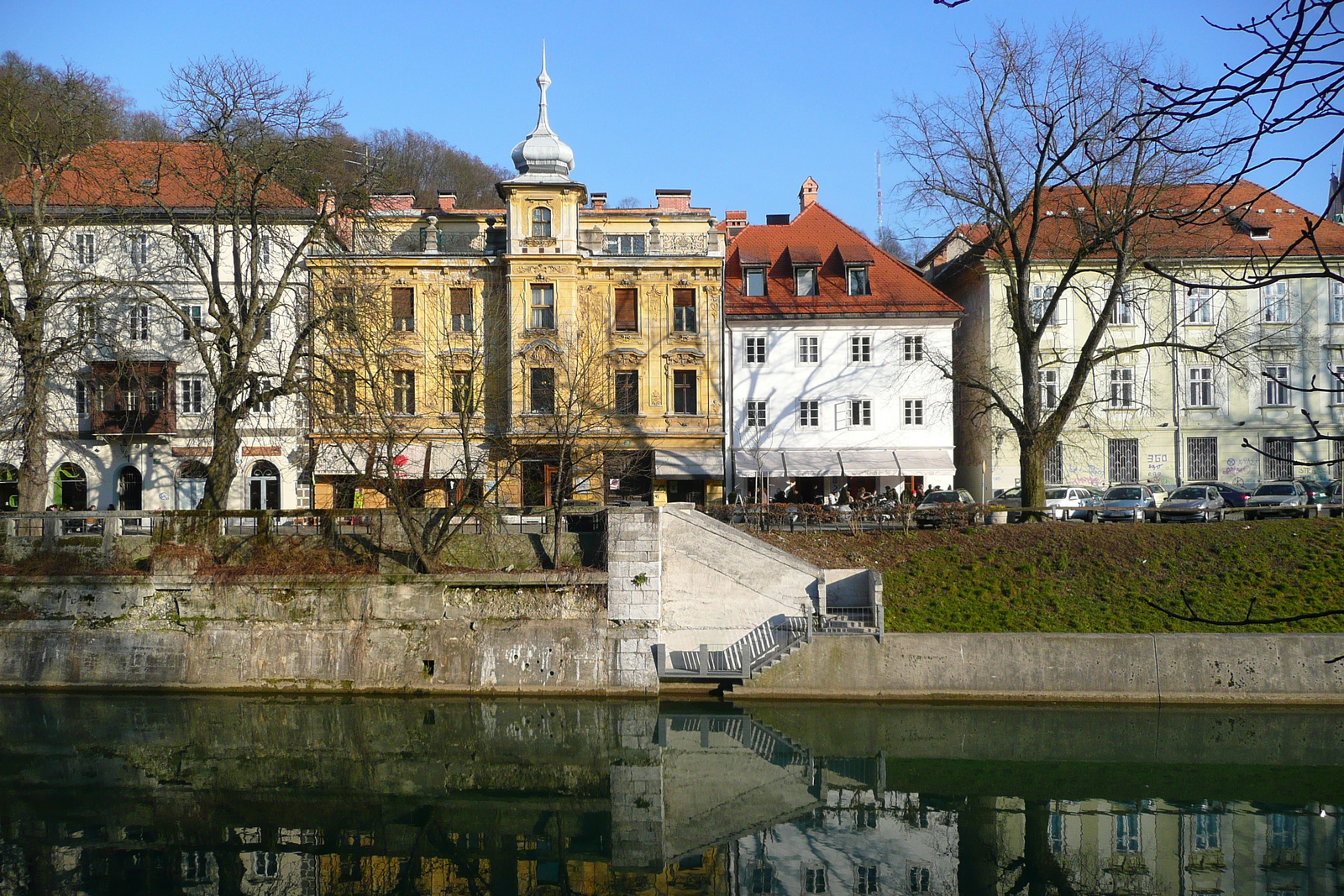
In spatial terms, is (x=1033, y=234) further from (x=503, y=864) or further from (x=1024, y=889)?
(x=503, y=864)

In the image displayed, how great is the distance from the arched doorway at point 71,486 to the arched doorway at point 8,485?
3.84 feet

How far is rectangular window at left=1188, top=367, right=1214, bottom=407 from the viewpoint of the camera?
36.8m

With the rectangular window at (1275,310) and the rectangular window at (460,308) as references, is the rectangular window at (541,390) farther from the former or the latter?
the rectangular window at (1275,310)

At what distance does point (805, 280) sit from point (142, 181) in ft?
70.9

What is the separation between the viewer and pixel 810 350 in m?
36.6

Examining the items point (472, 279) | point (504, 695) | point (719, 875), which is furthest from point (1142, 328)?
point (719, 875)

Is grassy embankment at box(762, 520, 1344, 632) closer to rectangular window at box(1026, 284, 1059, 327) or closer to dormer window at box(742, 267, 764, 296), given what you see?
rectangular window at box(1026, 284, 1059, 327)

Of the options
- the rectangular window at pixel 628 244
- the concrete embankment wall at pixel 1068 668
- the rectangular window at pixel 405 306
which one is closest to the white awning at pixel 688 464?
the rectangular window at pixel 628 244

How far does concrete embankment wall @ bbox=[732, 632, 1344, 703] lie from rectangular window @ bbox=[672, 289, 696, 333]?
1653 centimetres

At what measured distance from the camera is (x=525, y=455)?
33531mm

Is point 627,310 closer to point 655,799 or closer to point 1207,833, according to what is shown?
point 655,799

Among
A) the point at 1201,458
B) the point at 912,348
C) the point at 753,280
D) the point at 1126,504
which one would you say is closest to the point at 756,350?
the point at 753,280

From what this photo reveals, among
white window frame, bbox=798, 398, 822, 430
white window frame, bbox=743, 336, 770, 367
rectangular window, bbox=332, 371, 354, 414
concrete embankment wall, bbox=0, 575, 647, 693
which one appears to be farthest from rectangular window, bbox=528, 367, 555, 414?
concrete embankment wall, bbox=0, 575, 647, 693

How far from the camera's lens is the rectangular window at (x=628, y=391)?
35.6 m
